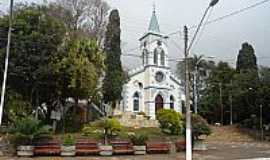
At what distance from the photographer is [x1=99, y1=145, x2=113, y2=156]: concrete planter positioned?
57.3 feet

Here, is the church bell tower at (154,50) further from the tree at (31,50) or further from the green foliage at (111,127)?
the green foliage at (111,127)

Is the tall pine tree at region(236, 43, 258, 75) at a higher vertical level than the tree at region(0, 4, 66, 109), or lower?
higher

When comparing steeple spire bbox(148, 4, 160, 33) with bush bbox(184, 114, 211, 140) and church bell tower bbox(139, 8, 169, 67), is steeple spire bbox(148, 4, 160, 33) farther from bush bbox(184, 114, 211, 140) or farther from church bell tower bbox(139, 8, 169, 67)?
bush bbox(184, 114, 211, 140)

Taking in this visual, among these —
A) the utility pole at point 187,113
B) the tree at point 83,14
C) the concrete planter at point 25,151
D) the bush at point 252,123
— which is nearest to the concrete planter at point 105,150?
the concrete planter at point 25,151

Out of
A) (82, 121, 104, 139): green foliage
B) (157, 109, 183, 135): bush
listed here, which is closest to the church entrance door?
(157, 109, 183, 135): bush

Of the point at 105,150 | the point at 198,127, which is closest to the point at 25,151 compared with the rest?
the point at 105,150

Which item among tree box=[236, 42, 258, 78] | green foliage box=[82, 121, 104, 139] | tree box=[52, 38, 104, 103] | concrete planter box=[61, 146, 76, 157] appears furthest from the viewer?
tree box=[236, 42, 258, 78]

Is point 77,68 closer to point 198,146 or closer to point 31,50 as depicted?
point 31,50

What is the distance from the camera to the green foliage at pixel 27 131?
16.2 metres

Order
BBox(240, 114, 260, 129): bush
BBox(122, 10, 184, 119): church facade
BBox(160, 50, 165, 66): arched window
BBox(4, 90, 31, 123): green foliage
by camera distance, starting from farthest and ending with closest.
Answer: BBox(160, 50, 165, 66): arched window → BBox(122, 10, 184, 119): church facade → BBox(240, 114, 260, 129): bush → BBox(4, 90, 31, 123): green foliage

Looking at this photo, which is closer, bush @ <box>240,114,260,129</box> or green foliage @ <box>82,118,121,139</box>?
green foliage @ <box>82,118,121,139</box>

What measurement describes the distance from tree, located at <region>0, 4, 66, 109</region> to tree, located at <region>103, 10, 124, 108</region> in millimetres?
10521

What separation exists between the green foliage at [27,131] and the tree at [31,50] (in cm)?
Result: 566

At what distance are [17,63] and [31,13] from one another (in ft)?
12.1
